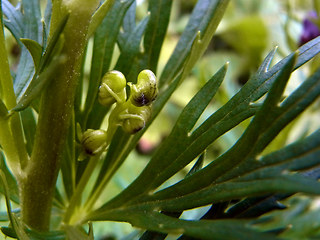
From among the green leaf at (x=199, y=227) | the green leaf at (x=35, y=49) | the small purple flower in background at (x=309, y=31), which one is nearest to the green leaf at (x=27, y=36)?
the green leaf at (x=35, y=49)

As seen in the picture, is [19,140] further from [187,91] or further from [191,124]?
[187,91]

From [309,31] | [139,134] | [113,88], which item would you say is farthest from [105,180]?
[309,31]

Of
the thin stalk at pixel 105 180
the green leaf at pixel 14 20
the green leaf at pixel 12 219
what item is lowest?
the thin stalk at pixel 105 180

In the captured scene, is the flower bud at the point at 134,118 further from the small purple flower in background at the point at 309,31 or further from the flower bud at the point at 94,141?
the small purple flower in background at the point at 309,31

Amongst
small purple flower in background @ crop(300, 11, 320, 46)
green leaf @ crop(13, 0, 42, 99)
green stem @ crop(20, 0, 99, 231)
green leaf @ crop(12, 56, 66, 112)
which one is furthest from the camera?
small purple flower in background @ crop(300, 11, 320, 46)

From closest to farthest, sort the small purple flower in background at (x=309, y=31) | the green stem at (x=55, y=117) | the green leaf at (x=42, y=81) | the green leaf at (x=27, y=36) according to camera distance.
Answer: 1. the green leaf at (x=42, y=81)
2. the green stem at (x=55, y=117)
3. the green leaf at (x=27, y=36)
4. the small purple flower in background at (x=309, y=31)

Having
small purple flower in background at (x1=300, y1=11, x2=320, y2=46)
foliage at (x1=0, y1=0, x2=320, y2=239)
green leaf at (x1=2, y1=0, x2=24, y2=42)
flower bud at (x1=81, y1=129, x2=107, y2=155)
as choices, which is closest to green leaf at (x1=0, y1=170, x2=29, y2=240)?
foliage at (x1=0, y1=0, x2=320, y2=239)

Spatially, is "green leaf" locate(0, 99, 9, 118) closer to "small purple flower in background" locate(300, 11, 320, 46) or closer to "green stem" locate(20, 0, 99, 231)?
"green stem" locate(20, 0, 99, 231)
